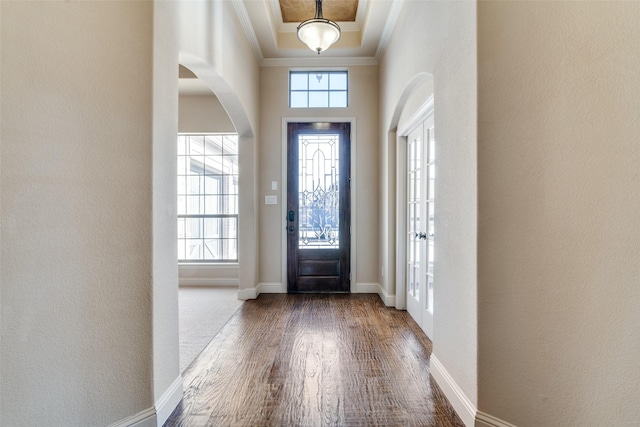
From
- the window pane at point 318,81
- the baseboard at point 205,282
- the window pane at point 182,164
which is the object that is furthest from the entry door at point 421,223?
the window pane at point 182,164

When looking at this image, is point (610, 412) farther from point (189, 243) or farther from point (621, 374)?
point (189, 243)

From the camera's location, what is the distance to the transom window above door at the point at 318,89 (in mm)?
4316

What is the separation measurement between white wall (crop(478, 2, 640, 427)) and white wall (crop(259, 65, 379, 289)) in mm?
2718

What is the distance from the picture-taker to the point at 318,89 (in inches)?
171

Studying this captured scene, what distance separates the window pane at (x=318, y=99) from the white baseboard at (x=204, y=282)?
286cm

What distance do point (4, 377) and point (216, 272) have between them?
3689mm

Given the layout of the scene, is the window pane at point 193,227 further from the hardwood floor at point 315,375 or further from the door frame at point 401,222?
the door frame at point 401,222

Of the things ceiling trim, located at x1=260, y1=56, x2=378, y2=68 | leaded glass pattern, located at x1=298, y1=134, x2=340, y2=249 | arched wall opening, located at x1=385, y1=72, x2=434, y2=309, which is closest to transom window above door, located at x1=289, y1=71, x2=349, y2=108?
ceiling trim, located at x1=260, y1=56, x2=378, y2=68

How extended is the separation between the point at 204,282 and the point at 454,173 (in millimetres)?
4129

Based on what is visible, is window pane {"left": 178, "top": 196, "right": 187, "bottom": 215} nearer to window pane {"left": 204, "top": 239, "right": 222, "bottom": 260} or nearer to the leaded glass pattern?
window pane {"left": 204, "top": 239, "right": 222, "bottom": 260}

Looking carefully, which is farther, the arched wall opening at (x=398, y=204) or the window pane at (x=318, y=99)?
the window pane at (x=318, y=99)

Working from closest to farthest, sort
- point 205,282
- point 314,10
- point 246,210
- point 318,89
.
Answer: point 314,10 < point 246,210 < point 318,89 < point 205,282

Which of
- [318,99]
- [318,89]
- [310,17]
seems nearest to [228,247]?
[318,99]

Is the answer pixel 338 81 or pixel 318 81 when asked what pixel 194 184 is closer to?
pixel 318 81
